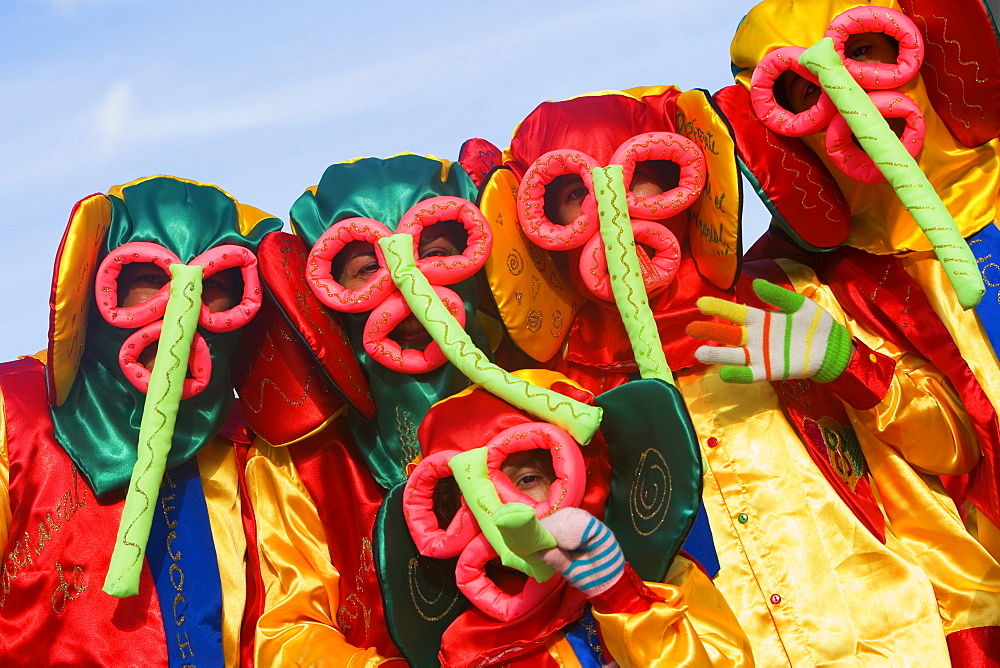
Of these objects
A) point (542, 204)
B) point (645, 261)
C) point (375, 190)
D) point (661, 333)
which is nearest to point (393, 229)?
point (375, 190)

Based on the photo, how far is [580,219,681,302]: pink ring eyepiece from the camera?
349 cm

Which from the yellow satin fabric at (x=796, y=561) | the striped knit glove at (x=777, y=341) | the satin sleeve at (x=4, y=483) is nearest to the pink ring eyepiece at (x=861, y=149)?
the striped knit glove at (x=777, y=341)

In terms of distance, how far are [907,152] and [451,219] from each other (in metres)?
1.27

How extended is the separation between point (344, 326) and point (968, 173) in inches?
74.3

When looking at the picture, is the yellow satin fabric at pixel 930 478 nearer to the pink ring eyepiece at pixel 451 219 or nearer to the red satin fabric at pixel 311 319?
the pink ring eyepiece at pixel 451 219

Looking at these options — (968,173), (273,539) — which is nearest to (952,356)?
(968,173)

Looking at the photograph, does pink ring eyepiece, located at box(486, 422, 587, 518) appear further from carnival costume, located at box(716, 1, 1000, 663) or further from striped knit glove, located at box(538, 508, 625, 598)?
carnival costume, located at box(716, 1, 1000, 663)

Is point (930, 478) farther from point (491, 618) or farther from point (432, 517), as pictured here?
point (432, 517)

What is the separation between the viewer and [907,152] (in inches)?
128

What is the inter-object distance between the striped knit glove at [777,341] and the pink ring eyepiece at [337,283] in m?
0.88

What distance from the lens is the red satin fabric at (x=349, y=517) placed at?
3.46 m

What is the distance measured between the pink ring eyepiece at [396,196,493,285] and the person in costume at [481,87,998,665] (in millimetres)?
83

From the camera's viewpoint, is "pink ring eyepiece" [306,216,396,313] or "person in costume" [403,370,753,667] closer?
"person in costume" [403,370,753,667]

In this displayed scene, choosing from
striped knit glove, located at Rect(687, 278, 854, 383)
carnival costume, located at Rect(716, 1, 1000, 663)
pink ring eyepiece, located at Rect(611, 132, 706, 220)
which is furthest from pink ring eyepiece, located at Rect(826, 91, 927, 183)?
striped knit glove, located at Rect(687, 278, 854, 383)
